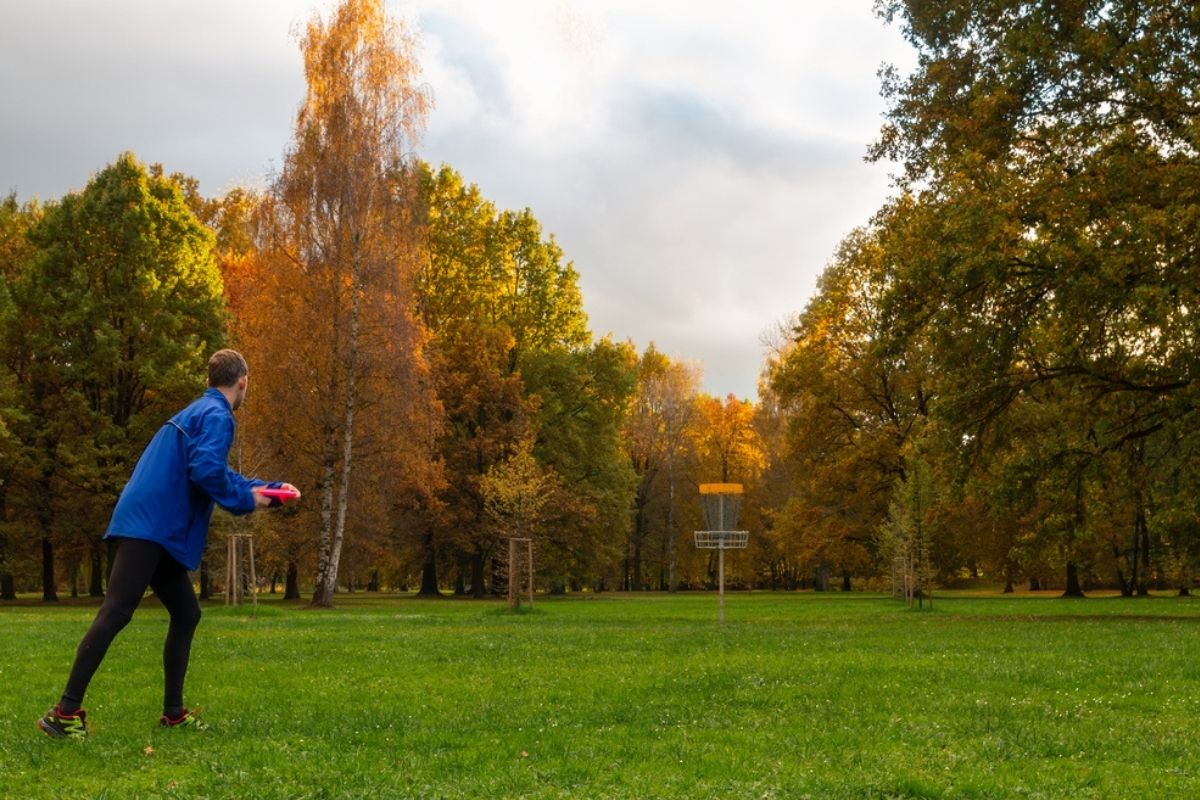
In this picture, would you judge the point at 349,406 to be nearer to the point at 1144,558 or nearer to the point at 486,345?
the point at 486,345

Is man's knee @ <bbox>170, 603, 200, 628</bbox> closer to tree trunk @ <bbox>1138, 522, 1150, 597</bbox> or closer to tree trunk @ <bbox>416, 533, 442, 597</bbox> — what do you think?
tree trunk @ <bbox>1138, 522, 1150, 597</bbox>

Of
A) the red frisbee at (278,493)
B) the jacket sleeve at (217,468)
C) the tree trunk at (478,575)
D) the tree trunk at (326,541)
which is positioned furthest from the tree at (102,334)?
the red frisbee at (278,493)

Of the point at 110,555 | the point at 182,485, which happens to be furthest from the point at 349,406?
the point at 182,485

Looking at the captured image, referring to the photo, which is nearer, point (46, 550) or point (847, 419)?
point (46, 550)

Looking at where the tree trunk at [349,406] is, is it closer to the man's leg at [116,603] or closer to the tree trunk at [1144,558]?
the man's leg at [116,603]

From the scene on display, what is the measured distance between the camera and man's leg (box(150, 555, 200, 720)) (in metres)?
7.49

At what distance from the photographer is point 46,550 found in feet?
142

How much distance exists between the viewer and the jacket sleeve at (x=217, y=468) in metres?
7.03

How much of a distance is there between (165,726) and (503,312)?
166 ft

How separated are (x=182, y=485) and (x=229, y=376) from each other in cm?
85

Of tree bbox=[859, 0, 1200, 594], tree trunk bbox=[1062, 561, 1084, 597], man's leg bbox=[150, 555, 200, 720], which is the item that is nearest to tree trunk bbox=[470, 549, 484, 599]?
tree trunk bbox=[1062, 561, 1084, 597]

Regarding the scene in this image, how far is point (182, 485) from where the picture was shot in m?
7.25

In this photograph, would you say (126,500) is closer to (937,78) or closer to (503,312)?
(937,78)

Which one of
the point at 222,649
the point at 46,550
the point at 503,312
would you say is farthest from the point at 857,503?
the point at 222,649
